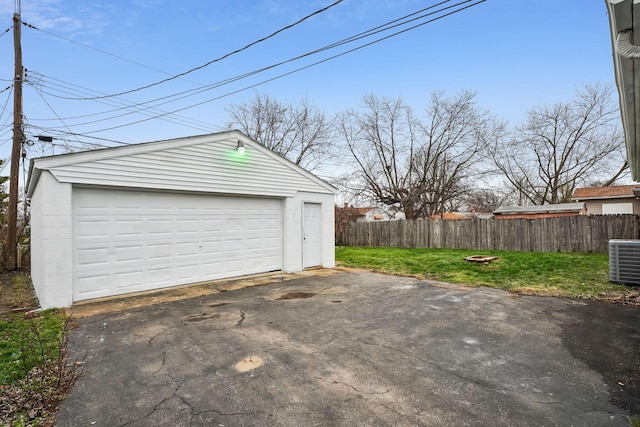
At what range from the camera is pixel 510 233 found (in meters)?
13.2

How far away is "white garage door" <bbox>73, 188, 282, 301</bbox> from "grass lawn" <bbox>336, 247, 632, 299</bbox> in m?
3.57

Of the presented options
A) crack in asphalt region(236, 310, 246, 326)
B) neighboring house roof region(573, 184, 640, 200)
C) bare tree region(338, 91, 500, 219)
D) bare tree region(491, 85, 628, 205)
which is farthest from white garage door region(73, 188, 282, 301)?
bare tree region(491, 85, 628, 205)

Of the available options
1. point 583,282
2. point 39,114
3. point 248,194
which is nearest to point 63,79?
point 39,114

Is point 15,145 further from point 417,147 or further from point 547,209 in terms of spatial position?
point 547,209

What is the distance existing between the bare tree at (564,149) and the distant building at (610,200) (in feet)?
15.8

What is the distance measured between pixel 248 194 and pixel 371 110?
17.1m

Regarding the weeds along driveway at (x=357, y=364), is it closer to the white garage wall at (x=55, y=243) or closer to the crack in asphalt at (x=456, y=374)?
the crack in asphalt at (x=456, y=374)

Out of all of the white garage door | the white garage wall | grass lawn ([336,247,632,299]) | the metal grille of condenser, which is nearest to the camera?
the white garage wall

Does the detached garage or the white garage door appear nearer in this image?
the detached garage

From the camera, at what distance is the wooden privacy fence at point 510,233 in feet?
37.6

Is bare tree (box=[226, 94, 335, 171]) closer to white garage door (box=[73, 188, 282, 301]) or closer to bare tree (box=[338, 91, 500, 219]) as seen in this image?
bare tree (box=[338, 91, 500, 219])

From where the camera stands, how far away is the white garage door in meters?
6.03

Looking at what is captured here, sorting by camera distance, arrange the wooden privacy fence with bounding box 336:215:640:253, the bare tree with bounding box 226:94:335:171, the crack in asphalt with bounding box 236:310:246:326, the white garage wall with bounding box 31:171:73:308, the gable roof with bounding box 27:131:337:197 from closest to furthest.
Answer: the crack in asphalt with bounding box 236:310:246:326
the white garage wall with bounding box 31:171:73:308
the gable roof with bounding box 27:131:337:197
the wooden privacy fence with bounding box 336:215:640:253
the bare tree with bounding box 226:94:335:171

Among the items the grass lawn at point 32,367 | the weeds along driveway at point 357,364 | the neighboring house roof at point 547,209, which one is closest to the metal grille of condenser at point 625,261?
the weeds along driveway at point 357,364
